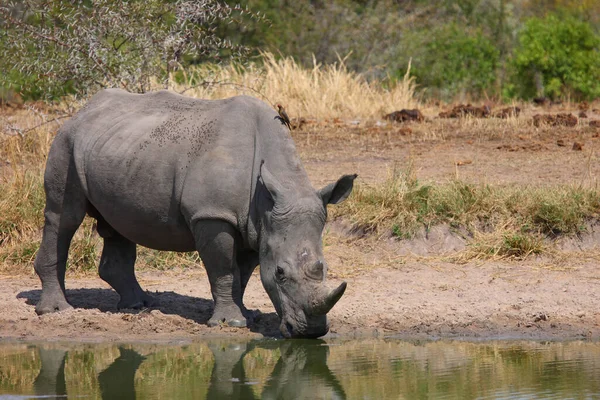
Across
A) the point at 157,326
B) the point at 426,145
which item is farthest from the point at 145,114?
the point at 426,145

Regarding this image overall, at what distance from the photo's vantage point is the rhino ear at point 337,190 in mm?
7152

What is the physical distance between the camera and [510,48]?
26328 mm

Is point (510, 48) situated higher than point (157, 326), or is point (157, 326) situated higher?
point (510, 48)

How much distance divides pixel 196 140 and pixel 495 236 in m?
3.20

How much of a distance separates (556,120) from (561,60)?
16.7ft

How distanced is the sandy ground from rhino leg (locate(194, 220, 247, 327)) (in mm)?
132

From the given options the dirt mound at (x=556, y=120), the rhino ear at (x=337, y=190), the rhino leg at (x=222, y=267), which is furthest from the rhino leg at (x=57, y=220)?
the dirt mound at (x=556, y=120)

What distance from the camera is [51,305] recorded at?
27.0ft

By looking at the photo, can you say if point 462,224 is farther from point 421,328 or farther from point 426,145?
point 426,145

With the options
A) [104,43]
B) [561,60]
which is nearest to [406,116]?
[104,43]

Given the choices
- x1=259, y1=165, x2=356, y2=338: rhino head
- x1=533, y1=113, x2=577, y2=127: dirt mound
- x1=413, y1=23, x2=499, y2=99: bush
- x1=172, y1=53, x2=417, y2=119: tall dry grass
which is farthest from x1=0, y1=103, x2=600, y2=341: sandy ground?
x1=413, y1=23, x2=499, y2=99: bush

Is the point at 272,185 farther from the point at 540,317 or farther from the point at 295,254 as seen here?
the point at 540,317

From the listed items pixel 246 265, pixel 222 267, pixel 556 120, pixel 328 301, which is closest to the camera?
pixel 328 301

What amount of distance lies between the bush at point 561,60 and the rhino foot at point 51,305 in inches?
486
